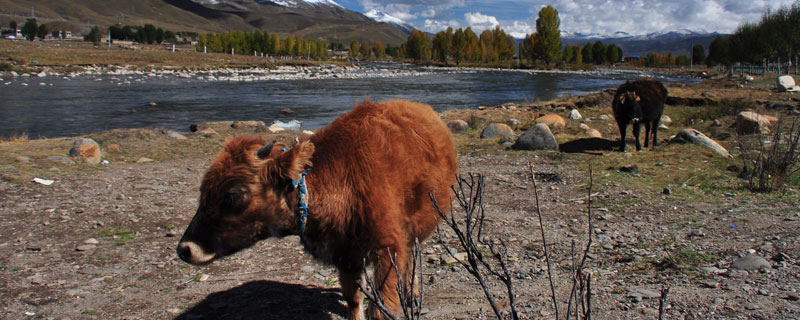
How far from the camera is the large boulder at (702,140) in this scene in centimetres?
1037

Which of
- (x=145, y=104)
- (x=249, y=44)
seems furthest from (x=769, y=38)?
(x=249, y=44)

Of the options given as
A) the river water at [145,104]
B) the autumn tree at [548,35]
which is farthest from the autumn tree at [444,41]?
the river water at [145,104]

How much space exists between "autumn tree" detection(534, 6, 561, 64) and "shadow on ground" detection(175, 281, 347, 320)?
117m

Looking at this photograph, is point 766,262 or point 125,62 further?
point 125,62

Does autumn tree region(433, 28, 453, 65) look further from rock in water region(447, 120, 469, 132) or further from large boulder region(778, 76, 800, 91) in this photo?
rock in water region(447, 120, 469, 132)

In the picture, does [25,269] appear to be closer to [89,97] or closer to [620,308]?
[620,308]

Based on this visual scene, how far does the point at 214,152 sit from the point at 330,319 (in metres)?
8.53

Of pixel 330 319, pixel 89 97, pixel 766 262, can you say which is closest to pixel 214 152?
pixel 330 319

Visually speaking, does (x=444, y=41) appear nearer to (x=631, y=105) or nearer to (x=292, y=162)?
(x=631, y=105)

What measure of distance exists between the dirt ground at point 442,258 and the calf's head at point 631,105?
3.43m

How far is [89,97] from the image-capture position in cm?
2661

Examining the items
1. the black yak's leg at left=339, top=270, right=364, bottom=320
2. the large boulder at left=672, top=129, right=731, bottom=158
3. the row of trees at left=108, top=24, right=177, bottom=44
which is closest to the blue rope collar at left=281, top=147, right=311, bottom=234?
the black yak's leg at left=339, top=270, right=364, bottom=320

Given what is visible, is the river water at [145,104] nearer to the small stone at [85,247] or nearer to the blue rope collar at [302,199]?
the small stone at [85,247]

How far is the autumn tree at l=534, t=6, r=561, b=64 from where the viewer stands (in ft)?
371
